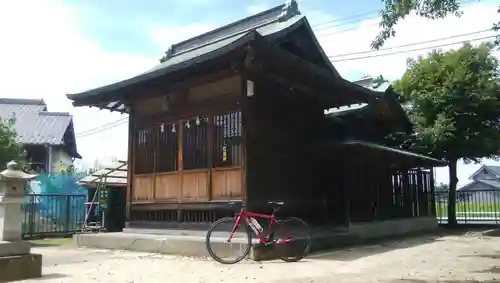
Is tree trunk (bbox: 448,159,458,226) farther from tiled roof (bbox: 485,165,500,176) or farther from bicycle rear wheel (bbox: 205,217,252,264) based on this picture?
tiled roof (bbox: 485,165,500,176)

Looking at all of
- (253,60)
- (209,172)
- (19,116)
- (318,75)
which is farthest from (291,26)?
(19,116)

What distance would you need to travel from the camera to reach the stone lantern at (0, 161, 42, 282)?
625cm

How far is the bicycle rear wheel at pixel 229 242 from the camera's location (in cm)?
788

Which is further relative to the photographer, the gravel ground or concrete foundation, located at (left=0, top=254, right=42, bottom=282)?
the gravel ground

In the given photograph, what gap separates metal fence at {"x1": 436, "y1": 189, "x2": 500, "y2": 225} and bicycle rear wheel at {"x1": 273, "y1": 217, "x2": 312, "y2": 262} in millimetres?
11908

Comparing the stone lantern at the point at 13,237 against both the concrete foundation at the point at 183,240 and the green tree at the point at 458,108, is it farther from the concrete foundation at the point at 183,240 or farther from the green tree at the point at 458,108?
the green tree at the point at 458,108

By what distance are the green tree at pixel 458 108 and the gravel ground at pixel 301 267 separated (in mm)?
6925

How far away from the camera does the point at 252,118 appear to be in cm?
912

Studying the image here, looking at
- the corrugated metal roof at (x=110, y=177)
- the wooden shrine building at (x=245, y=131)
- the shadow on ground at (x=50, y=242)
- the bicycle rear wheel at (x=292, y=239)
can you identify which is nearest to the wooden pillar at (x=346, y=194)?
the wooden shrine building at (x=245, y=131)

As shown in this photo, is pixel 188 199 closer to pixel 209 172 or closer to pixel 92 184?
pixel 209 172

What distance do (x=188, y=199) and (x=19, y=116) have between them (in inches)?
951

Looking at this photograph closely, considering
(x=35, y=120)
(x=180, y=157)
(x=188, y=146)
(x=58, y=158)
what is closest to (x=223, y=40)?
(x=188, y=146)

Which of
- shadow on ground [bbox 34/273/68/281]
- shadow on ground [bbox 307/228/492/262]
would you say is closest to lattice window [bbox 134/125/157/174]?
shadow on ground [bbox 34/273/68/281]

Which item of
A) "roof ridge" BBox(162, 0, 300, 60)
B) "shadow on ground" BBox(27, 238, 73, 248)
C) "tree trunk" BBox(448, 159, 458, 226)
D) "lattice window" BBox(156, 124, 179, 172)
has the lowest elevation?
Answer: "shadow on ground" BBox(27, 238, 73, 248)
